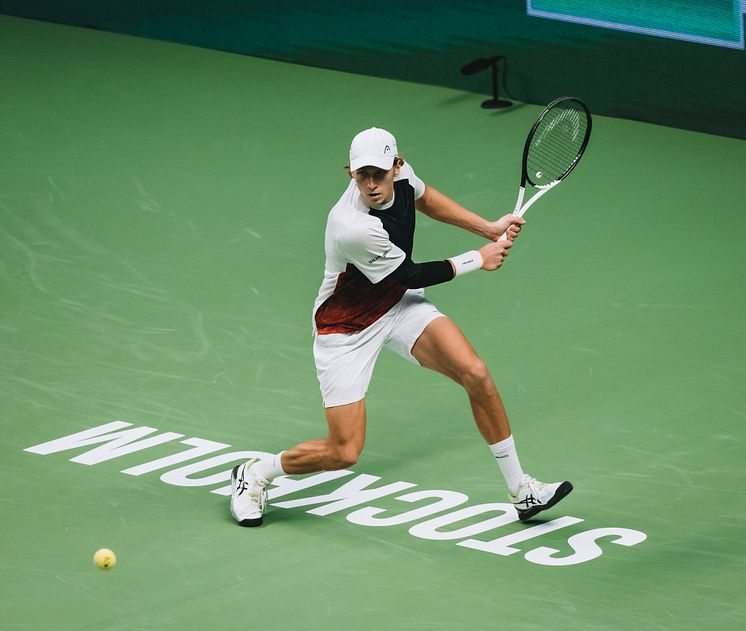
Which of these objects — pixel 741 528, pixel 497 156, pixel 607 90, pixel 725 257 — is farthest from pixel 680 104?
pixel 741 528

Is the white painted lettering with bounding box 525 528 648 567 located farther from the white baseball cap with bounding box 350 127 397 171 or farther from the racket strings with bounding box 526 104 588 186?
the racket strings with bounding box 526 104 588 186

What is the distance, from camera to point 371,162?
8.25 meters

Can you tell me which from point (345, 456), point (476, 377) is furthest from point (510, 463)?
point (345, 456)

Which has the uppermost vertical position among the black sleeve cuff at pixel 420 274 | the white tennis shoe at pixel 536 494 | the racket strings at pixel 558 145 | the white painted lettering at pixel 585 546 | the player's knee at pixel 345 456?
the racket strings at pixel 558 145

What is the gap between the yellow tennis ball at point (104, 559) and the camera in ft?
26.5

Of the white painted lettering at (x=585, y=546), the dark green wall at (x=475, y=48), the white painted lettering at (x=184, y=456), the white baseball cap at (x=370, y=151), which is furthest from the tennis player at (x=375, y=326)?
the dark green wall at (x=475, y=48)

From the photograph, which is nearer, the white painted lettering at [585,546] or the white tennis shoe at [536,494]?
the white painted lettering at [585,546]

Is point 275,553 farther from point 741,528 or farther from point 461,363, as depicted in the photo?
point 741,528

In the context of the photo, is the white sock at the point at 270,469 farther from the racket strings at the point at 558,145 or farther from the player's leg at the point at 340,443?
the racket strings at the point at 558,145

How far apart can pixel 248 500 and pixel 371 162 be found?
1812mm

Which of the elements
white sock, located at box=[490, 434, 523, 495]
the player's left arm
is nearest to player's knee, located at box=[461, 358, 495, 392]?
white sock, located at box=[490, 434, 523, 495]

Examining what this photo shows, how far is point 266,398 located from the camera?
1023cm

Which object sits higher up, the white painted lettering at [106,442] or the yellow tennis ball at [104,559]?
the white painted lettering at [106,442]

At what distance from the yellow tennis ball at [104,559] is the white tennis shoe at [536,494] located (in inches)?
78.0
